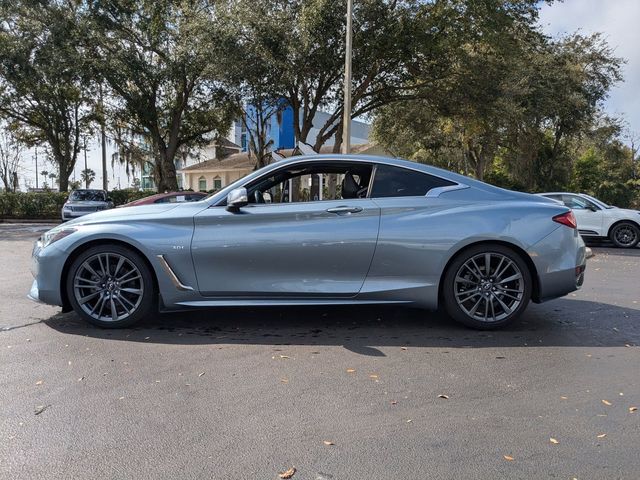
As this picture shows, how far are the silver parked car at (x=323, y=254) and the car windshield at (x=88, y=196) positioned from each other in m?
20.0

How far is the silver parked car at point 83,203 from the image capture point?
23062 mm

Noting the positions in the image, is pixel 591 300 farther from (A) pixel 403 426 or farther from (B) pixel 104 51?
(B) pixel 104 51

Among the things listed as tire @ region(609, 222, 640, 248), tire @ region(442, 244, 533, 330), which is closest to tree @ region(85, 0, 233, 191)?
tire @ region(609, 222, 640, 248)

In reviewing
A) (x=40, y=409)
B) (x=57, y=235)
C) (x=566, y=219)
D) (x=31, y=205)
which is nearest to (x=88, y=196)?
(x=31, y=205)

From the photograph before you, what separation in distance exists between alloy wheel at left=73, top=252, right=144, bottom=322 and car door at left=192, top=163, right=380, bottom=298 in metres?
0.66

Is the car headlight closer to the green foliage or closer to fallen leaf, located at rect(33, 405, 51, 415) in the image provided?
fallen leaf, located at rect(33, 405, 51, 415)

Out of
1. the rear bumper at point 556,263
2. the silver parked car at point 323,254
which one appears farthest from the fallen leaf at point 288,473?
the rear bumper at point 556,263

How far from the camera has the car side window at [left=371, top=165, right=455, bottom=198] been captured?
17.5 feet

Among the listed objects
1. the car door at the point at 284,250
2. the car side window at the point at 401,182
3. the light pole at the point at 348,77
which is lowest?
the car door at the point at 284,250

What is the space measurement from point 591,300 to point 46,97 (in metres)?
29.1

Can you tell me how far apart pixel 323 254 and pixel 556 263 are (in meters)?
2.20

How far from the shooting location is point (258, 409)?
11.5ft

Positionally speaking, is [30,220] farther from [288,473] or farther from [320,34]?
[288,473]

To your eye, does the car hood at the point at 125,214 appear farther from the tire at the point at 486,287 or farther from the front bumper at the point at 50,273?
the tire at the point at 486,287
